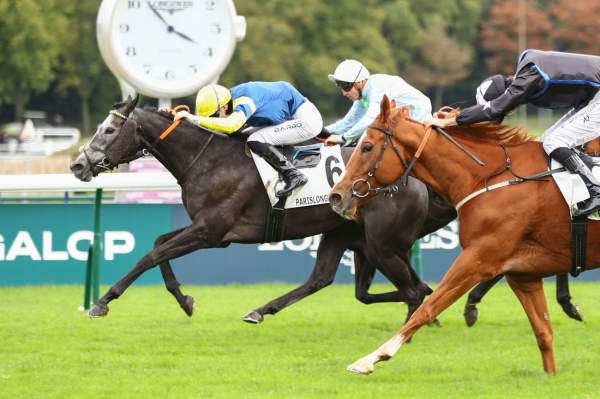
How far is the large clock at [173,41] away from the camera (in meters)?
12.9

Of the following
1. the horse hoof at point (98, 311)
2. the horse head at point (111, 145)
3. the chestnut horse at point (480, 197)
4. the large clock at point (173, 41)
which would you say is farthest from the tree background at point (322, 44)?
the chestnut horse at point (480, 197)

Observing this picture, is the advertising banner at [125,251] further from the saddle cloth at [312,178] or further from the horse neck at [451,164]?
the horse neck at [451,164]

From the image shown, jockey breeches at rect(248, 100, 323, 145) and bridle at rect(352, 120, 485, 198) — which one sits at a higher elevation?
bridle at rect(352, 120, 485, 198)

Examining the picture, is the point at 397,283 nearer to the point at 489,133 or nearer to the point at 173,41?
the point at 489,133

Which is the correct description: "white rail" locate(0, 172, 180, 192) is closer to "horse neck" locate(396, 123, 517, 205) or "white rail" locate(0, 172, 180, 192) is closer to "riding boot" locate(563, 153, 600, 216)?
"horse neck" locate(396, 123, 517, 205)

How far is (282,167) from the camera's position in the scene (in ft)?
27.7

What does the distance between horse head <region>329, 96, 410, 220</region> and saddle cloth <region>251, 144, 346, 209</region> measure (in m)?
1.79

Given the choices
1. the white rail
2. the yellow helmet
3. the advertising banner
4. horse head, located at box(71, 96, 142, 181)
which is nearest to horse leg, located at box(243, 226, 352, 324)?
the yellow helmet

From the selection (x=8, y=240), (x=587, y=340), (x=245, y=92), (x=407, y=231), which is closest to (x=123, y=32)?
(x=8, y=240)

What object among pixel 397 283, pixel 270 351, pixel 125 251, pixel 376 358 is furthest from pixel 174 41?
pixel 376 358

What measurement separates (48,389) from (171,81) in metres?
6.80

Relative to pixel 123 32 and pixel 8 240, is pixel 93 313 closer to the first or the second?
pixel 8 240

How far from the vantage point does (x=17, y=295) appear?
11203mm

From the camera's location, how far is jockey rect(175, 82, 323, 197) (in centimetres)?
838
